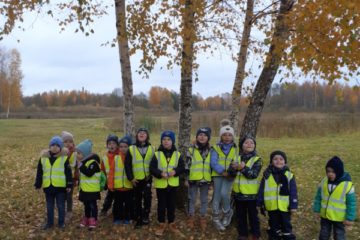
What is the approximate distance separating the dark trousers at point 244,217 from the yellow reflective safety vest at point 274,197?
34 centimetres

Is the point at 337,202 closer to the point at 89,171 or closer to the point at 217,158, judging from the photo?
the point at 217,158

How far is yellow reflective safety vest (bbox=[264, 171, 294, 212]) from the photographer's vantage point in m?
5.65

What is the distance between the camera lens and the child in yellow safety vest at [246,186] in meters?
5.90

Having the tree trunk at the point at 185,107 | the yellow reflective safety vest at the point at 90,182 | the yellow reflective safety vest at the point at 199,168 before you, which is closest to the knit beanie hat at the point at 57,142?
the yellow reflective safety vest at the point at 90,182

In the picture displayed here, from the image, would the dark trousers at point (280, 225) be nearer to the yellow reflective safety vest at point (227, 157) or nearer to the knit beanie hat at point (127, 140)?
the yellow reflective safety vest at point (227, 157)

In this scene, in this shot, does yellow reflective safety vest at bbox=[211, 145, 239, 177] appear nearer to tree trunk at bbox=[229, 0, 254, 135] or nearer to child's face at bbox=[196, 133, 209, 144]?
child's face at bbox=[196, 133, 209, 144]

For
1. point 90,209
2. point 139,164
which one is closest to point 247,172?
point 139,164

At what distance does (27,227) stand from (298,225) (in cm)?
498

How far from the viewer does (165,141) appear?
6.23 metres

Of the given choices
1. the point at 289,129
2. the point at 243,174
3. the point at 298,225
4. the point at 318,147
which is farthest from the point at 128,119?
the point at 289,129

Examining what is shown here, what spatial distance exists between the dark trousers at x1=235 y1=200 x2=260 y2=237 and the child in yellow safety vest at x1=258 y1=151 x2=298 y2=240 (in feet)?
0.75

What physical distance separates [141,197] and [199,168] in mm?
1156

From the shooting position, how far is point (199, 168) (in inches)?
248

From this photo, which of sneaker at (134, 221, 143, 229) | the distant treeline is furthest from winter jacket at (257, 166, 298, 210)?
the distant treeline
